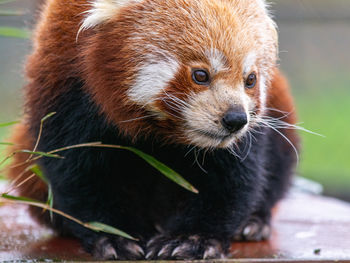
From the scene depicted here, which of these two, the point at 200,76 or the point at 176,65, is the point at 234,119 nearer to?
the point at 200,76

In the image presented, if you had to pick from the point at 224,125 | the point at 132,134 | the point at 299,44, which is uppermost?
the point at 224,125

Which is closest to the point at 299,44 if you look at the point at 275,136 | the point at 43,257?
the point at 275,136

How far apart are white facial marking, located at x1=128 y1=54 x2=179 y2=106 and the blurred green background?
501 centimetres

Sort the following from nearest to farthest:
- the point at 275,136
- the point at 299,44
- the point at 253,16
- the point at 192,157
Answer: the point at 253,16, the point at 192,157, the point at 275,136, the point at 299,44

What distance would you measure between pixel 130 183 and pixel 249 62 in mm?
1158

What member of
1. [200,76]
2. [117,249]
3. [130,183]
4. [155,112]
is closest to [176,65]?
[200,76]

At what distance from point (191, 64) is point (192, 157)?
701 mm

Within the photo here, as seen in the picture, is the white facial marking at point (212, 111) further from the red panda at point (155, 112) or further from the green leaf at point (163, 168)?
the green leaf at point (163, 168)

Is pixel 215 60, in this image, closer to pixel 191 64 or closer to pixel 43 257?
pixel 191 64

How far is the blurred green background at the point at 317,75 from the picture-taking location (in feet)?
26.2

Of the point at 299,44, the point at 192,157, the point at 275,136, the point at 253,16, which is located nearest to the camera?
the point at 253,16

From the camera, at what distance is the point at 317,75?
Result: 10836 mm

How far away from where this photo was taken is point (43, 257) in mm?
3395

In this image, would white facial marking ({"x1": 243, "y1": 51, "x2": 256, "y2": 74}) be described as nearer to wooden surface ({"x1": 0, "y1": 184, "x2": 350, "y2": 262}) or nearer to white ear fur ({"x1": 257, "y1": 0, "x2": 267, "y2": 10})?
white ear fur ({"x1": 257, "y1": 0, "x2": 267, "y2": 10})
